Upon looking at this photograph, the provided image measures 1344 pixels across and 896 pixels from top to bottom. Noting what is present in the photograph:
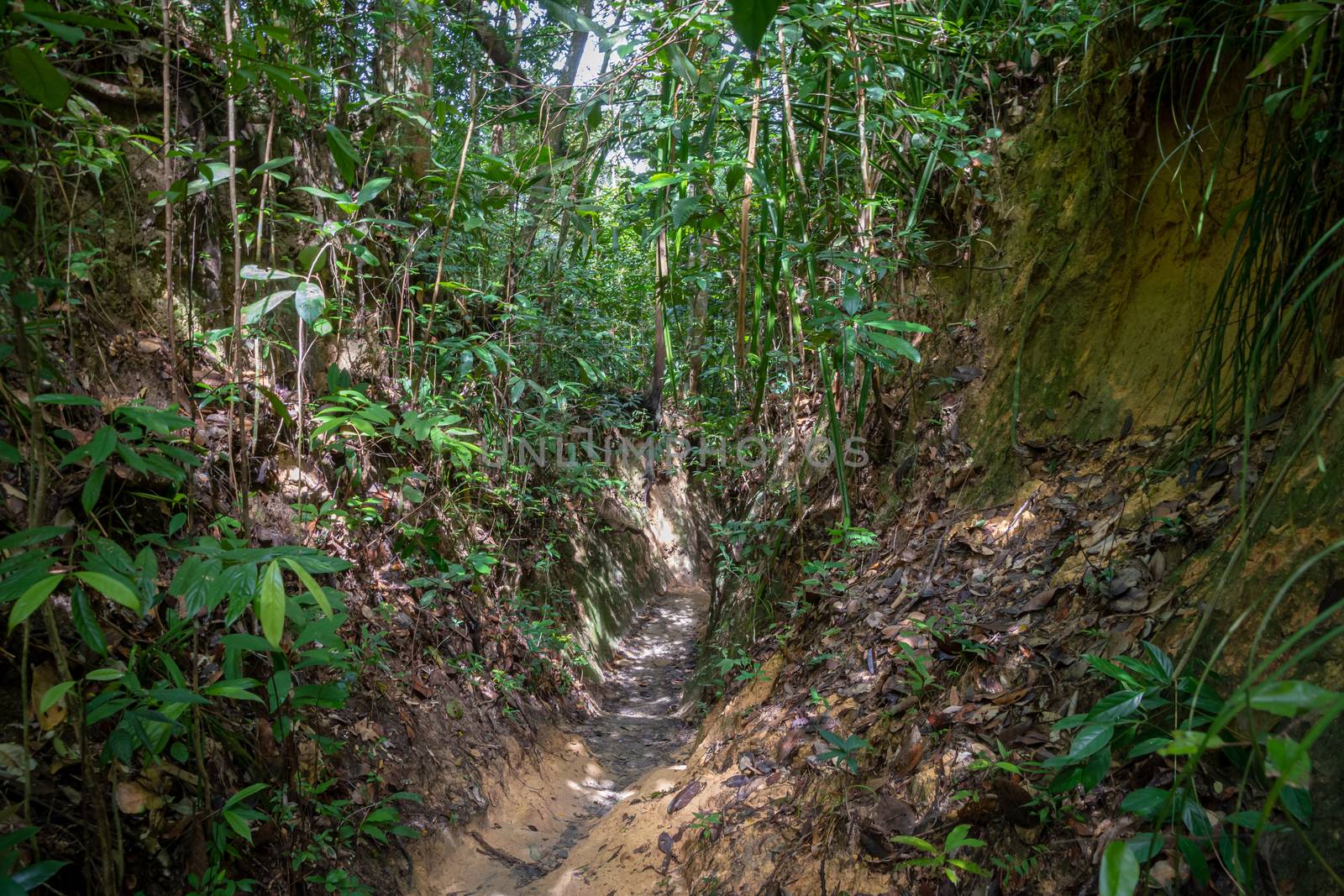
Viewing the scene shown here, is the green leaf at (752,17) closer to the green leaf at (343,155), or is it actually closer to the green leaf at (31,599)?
the green leaf at (343,155)

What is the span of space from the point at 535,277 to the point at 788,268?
9.93 ft

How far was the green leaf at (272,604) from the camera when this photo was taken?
1.34 m

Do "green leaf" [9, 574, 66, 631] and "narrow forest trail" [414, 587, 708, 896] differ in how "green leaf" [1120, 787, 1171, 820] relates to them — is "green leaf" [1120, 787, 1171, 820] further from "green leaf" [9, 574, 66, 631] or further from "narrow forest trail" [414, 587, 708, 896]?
"narrow forest trail" [414, 587, 708, 896]

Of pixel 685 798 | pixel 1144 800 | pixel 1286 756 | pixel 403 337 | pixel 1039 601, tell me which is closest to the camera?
pixel 1286 756

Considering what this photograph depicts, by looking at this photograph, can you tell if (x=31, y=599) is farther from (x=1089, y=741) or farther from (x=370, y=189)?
(x=1089, y=741)

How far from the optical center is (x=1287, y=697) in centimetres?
81

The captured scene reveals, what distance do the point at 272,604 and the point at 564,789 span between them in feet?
10.8

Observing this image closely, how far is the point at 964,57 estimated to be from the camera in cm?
329

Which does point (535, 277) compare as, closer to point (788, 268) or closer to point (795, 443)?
point (795, 443)

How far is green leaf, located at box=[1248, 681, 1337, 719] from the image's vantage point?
2.58 feet

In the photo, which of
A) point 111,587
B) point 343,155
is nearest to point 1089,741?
point 111,587

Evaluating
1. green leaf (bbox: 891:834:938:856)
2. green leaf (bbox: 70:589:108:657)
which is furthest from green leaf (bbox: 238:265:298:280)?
green leaf (bbox: 891:834:938:856)

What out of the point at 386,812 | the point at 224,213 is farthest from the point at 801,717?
the point at 224,213

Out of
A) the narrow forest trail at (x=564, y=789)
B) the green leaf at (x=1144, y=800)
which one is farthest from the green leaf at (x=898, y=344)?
the narrow forest trail at (x=564, y=789)
